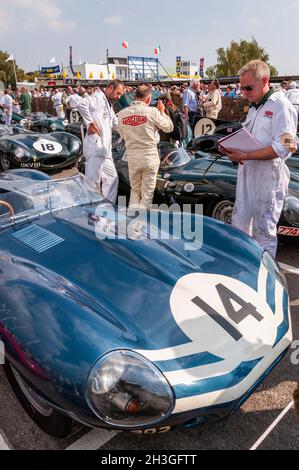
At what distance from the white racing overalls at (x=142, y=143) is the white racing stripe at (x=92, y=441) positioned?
2652 mm

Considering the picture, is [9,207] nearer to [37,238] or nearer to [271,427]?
[37,238]

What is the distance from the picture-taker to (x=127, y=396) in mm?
1726

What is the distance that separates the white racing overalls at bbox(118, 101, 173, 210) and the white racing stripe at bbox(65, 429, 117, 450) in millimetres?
2652

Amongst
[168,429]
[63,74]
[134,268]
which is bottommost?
[168,429]

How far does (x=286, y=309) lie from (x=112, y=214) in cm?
146

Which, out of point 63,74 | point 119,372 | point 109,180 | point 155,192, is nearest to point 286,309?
point 119,372

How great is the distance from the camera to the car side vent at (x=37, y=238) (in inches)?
104

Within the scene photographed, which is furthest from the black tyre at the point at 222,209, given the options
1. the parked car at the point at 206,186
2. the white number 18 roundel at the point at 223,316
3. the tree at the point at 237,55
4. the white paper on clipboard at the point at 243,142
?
the tree at the point at 237,55

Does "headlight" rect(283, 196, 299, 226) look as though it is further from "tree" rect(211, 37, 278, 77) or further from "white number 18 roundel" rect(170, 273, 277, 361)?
"tree" rect(211, 37, 278, 77)

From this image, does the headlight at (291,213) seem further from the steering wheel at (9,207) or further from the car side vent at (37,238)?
the steering wheel at (9,207)

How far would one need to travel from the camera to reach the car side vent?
2.63 meters

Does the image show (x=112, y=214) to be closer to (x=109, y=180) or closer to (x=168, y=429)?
(x=168, y=429)

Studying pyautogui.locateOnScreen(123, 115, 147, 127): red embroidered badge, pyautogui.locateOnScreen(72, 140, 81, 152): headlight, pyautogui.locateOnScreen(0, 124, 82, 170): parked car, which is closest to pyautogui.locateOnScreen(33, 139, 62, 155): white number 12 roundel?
pyautogui.locateOnScreen(0, 124, 82, 170): parked car

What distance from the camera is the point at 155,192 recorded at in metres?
5.18
